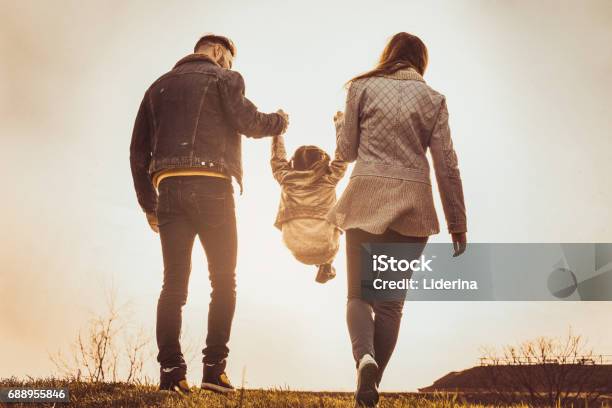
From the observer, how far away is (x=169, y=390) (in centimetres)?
420

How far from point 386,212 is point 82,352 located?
421cm

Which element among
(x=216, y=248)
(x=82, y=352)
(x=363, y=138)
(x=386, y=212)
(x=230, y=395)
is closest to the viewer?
(x=386, y=212)

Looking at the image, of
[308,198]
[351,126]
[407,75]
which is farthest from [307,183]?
[407,75]

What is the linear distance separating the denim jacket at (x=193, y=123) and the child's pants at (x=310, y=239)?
1205 millimetres

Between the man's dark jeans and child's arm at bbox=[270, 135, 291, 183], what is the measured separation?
1390mm

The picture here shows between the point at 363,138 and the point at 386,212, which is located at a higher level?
the point at 363,138

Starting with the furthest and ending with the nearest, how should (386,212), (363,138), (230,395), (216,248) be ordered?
(216,248) → (230,395) → (363,138) → (386,212)

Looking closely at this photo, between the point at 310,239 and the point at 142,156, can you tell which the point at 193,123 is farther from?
the point at 310,239

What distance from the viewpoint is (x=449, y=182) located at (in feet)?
12.4

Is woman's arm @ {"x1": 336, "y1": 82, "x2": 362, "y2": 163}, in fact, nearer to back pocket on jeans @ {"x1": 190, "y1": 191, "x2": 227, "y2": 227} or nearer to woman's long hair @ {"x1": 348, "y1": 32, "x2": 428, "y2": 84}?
woman's long hair @ {"x1": 348, "y1": 32, "x2": 428, "y2": 84}

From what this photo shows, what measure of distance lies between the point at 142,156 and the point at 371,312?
2.26m

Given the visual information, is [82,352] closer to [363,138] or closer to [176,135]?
[176,135]

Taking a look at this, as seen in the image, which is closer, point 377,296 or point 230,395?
point 377,296

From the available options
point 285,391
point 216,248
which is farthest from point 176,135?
point 285,391
